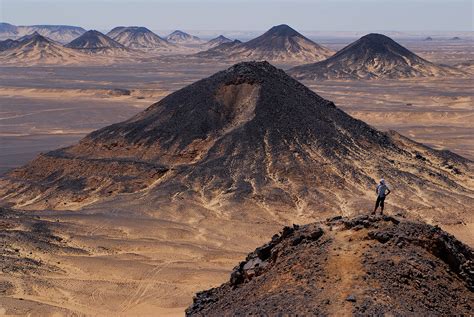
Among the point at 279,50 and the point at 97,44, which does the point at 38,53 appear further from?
the point at 279,50

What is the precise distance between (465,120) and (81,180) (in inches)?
1806

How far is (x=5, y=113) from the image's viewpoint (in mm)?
69062

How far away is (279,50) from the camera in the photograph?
151000 millimetres

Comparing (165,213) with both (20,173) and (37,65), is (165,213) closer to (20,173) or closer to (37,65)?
(20,173)

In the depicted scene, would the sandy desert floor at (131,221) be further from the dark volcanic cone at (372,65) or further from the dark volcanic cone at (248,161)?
the dark volcanic cone at (372,65)

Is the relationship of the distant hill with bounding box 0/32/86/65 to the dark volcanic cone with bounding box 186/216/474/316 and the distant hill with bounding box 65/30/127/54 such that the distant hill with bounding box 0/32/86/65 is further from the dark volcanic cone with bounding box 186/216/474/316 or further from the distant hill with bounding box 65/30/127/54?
the dark volcanic cone with bounding box 186/216/474/316

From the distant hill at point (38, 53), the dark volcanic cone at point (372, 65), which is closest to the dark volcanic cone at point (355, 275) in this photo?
the dark volcanic cone at point (372, 65)

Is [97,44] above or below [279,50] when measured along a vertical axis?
above

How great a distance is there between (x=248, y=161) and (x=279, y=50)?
122709 mm

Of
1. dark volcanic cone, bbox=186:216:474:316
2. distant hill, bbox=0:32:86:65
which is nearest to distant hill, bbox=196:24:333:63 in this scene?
distant hill, bbox=0:32:86:65

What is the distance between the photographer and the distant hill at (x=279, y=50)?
486 ft

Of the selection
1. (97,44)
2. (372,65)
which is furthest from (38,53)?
(372,65)

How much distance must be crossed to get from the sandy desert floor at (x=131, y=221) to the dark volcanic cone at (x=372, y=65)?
555 centimetres

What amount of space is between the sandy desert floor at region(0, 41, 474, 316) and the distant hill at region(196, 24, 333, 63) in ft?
153
